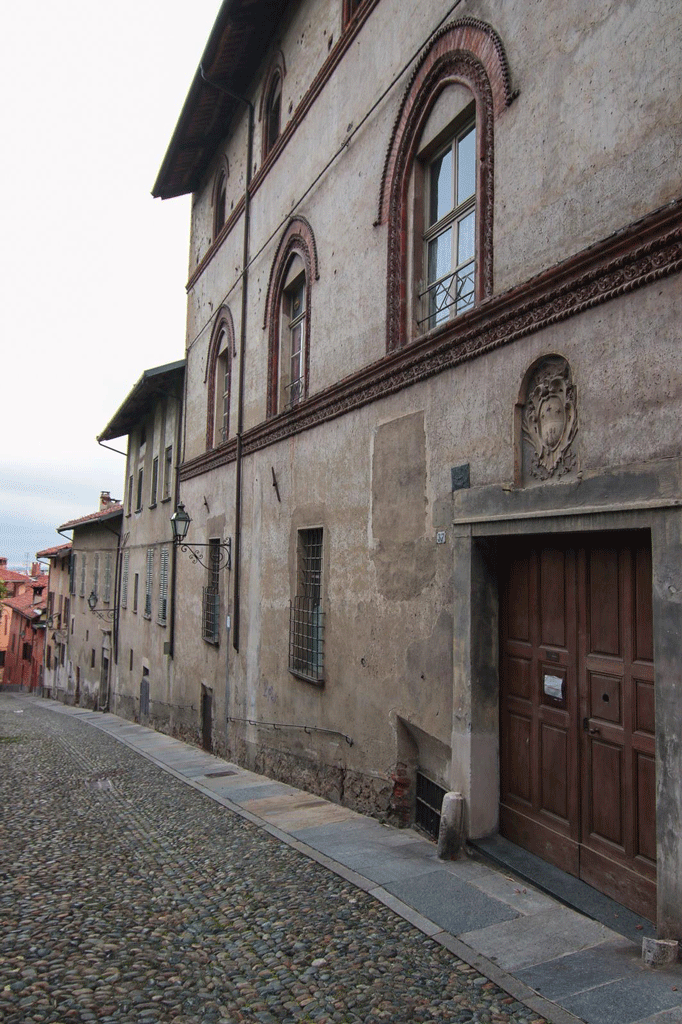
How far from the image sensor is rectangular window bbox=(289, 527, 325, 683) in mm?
8750

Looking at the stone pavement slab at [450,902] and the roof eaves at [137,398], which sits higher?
the roof eaves at [137,398]

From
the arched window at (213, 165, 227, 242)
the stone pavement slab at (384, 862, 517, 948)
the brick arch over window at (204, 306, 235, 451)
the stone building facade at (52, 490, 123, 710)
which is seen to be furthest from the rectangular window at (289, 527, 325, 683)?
the stone building facade at (52, 490, 123, 710)

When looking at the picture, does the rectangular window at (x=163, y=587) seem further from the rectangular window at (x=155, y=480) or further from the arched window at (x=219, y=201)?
the arched window at (x=219, y=201)

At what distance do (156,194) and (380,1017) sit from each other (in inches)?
652

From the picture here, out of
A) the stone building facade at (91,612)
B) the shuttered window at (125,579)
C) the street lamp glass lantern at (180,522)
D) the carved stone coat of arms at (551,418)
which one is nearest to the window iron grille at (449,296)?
the carved stone coat of arms at (551,418)

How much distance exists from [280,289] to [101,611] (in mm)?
17819

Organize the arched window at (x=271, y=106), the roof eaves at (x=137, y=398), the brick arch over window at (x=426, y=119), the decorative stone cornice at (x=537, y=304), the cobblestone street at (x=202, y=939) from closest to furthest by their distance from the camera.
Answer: the cobblestone street at (x=202, y=939)
the decorative stone cornice at (x=537, y=304)
the brick arch over window at (x=426, y=119)
the arched window at (x=271, y=106)
the roof eaves at (x=137, y=398)

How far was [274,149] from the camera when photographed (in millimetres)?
10992

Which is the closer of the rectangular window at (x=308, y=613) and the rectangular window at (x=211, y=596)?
the rectangular window at (x=308, y=613)

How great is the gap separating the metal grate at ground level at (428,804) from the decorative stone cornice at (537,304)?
3445 millimetres

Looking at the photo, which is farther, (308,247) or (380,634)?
(308,247)

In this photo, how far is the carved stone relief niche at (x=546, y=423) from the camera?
476cm

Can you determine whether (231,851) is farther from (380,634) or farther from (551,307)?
(551,307)

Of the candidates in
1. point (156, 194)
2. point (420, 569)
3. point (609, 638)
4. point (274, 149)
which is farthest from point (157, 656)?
point (609, 638)
